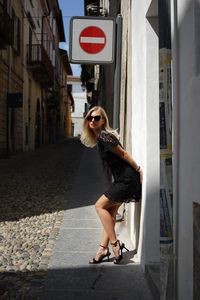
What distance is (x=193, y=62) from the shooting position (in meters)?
2.61

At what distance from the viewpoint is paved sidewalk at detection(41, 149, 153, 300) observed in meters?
3.90

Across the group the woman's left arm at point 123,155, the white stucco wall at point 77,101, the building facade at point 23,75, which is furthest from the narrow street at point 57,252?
the white stucco wall at point 77,101

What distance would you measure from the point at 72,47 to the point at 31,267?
2563 millimetres

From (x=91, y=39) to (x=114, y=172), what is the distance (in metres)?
1.90

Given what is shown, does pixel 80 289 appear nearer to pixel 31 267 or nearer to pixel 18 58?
pixel 31 267

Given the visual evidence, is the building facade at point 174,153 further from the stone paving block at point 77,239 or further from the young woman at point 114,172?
the stone paving block at point 77,239

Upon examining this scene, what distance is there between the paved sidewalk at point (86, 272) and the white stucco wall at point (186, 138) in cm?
104

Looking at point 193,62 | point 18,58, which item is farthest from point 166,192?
point 18,58

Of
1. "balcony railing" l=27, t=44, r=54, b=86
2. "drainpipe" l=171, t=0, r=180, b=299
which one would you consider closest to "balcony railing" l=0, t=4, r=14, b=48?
"balcony railing" l=27, t=44, r=54, b=86

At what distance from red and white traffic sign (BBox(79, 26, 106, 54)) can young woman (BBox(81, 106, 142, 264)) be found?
55.2 inches

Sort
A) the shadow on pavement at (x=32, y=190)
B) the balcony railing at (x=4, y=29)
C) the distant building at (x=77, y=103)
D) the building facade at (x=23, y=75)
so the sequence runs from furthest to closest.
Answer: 1. the distant building at (x=77, y=103)
2. the building facade at (x=23, y=75)
3. the balcony railing at (x=4, y=29)
4. the shadow on pavement at (x=32, y=190)

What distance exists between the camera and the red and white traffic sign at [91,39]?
19.0 feet

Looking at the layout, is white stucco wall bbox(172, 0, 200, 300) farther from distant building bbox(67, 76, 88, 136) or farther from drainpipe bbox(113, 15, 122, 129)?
distant building bbox(67, 76, 88, 136)

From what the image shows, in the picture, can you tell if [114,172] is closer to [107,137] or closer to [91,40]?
[107,137]
